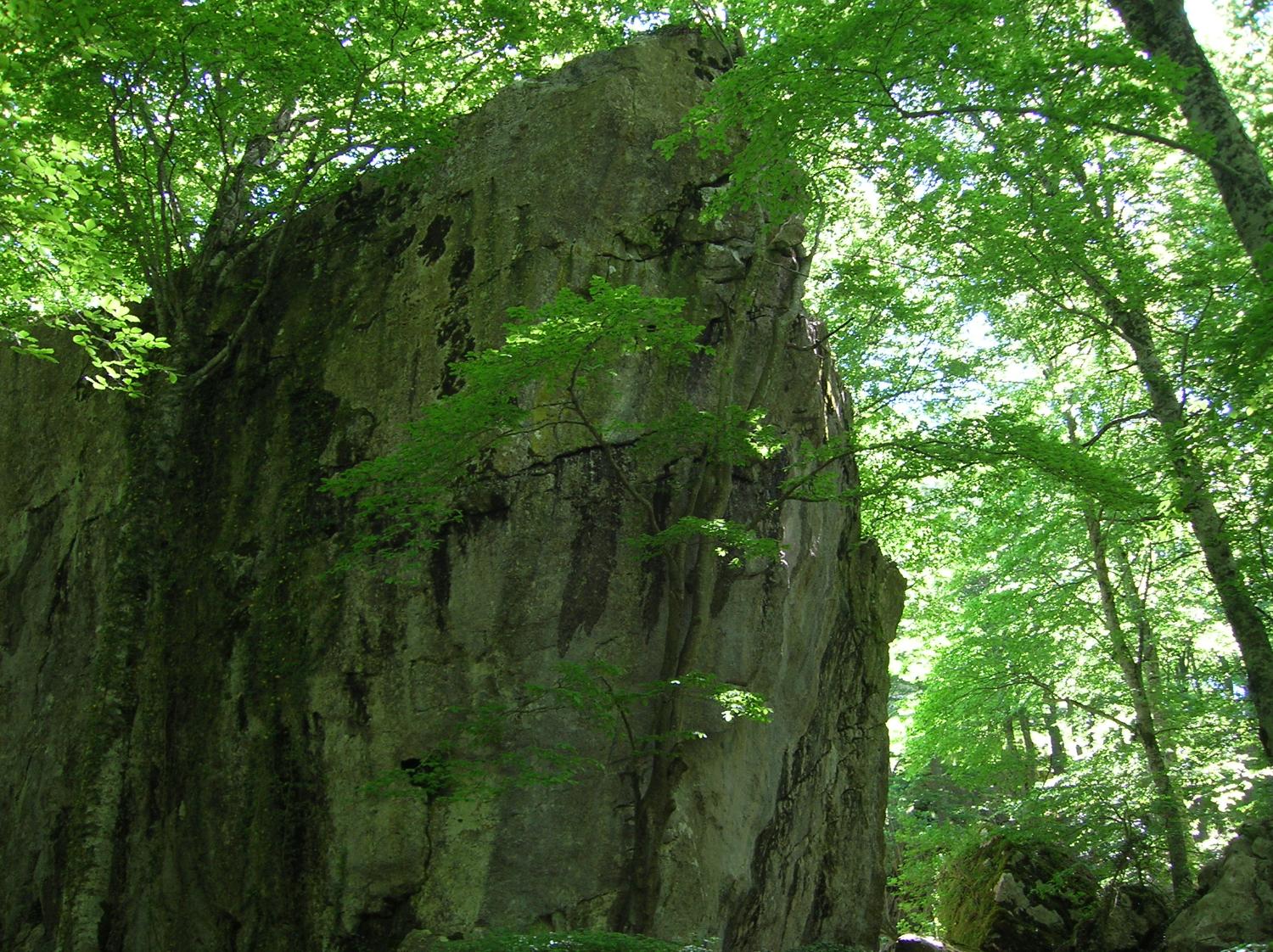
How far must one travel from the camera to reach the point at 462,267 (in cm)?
1045

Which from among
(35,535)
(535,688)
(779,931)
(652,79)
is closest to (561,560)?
(535,688)

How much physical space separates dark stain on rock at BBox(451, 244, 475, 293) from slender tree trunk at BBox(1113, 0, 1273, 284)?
6.48m

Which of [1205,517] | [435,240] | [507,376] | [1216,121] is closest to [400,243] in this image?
[435,240]

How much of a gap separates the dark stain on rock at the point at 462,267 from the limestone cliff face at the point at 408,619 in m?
0.03

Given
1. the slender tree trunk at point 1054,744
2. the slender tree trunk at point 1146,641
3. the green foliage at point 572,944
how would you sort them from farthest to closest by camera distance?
the slender tree trunk at point 1054,744
the slender tree trunk at point 1146,641
the green foliage at point 572,944

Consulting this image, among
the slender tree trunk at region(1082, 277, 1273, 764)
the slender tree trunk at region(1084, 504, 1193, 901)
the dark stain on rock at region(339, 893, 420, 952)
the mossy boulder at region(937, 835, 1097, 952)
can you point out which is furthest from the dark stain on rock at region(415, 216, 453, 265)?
the mossy boulder at region(937, 835, 1097, 952)

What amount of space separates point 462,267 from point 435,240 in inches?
24.9

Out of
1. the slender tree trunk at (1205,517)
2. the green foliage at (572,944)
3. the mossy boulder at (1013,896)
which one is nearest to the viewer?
the green foliage at (572,944)

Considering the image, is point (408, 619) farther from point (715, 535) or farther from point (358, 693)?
point (715, 535)

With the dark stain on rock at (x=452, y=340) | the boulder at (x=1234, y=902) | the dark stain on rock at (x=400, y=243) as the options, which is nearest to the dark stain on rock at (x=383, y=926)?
the dark stain on rock at (x=452, y=340)

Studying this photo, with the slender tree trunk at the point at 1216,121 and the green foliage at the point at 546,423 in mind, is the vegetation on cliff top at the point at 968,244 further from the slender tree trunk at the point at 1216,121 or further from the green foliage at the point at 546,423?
the green foliage at the point at 546,423

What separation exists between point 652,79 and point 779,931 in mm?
9383

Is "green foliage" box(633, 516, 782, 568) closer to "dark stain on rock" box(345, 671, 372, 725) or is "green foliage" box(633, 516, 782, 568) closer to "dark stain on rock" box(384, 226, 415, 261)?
"dark stain on rock" box(345, 671, 372, 725)

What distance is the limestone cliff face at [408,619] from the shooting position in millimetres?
8656
